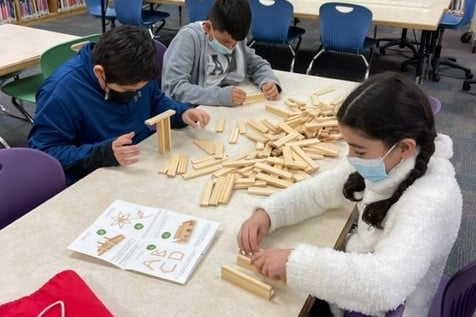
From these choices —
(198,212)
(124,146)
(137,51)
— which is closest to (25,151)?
(124,146)

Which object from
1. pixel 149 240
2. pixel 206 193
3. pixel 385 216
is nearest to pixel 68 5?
pixel 206 193

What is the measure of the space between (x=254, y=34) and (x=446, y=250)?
132 inches

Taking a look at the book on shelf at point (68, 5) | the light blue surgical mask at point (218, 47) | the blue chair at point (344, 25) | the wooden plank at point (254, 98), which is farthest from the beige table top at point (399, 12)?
the book on shelf at point (68, 5)

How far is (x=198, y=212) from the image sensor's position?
141cm

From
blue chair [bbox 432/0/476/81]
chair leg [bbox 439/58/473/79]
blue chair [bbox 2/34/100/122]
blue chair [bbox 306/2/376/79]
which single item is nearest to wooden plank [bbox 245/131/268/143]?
blue chair [bbox 2/34/100/122]

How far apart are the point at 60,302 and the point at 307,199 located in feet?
2.39

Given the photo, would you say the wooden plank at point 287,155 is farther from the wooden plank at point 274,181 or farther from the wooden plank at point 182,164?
the wooden plank at point 182,164

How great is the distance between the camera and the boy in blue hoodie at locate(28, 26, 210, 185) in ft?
5.31

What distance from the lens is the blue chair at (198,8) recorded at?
438cm

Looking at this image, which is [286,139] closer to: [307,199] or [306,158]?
[306,158]

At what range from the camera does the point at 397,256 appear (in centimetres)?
105

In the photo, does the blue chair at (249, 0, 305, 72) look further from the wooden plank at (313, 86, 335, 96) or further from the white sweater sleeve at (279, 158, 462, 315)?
the white sweater sleeve at (279, 158, 462, 315)

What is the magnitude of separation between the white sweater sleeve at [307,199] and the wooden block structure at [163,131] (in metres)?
0.55

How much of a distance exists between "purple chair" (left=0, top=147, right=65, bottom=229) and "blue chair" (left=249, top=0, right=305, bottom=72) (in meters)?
2.81
